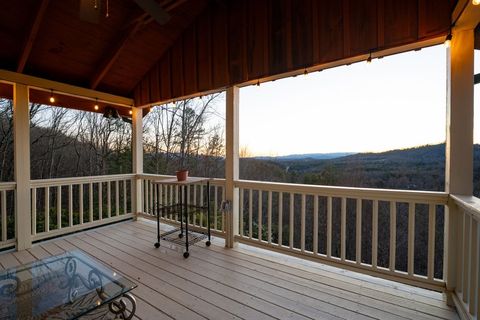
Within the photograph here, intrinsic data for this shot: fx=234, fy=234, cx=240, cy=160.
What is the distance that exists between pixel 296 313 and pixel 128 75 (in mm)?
4411

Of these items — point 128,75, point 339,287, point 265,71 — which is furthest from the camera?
point 128,75

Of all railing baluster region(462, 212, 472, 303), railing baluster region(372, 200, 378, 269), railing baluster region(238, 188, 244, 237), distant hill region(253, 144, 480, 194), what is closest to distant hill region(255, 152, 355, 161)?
distant hill region(253, 144, 480, 194)

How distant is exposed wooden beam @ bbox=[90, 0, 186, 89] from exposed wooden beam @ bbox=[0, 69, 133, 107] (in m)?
0.16

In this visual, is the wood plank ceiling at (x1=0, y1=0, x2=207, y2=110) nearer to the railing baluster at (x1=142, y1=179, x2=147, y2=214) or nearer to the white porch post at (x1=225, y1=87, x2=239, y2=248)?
the white porch post at (x1=225, y1=87, x2=239, y2=248)

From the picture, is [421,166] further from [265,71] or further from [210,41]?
[210,41]

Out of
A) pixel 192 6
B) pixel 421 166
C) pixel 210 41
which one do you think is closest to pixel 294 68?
pixel 210 41

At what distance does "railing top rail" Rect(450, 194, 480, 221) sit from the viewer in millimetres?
1500

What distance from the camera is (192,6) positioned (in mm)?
3473

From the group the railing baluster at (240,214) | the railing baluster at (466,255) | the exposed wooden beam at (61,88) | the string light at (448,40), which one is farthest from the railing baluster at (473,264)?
the exposed wooden beam at (61,88)

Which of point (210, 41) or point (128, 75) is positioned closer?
point (210, 41)

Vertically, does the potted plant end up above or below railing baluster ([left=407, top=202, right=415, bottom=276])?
above

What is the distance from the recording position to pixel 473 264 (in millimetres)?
1631

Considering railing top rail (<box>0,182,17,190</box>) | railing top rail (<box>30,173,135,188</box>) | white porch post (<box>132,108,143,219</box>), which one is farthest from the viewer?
white porch post (<box>132,108,143,219</box>)

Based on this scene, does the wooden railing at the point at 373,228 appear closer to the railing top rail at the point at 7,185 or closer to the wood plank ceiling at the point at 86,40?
the wood plank ceiling at the point at 86,40
